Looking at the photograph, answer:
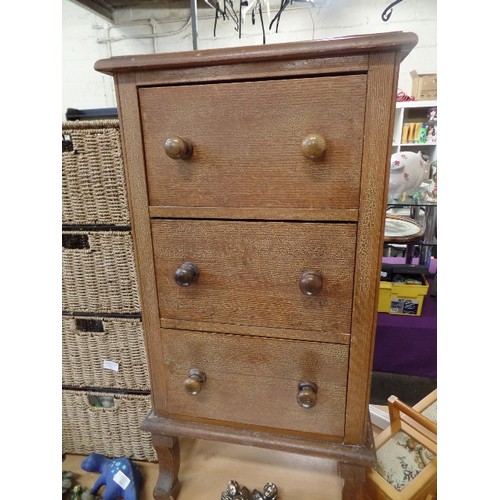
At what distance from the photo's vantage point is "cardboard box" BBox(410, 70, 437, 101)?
7.96 ft

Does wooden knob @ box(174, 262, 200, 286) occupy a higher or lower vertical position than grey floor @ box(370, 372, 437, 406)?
higher

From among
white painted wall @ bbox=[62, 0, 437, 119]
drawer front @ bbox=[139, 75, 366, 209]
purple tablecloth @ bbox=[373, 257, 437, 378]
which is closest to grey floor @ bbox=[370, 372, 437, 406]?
purple tablecloth @ bbox=[373, 257, 437, 378]

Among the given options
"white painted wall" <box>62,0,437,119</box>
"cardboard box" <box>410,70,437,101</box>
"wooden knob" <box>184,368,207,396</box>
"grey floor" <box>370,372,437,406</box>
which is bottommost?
"grey floor" <box>370,372,437,406</box>

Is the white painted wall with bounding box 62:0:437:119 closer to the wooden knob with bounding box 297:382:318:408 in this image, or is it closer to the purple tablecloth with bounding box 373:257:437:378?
the purple tablecloth with bounding box 373:257:437:378

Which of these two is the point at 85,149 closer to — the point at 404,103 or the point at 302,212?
the point at 302,212

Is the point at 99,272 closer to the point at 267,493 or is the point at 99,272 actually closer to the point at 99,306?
the point at 99,306

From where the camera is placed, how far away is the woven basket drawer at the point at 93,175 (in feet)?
2.22

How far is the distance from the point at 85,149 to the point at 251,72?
0.41m

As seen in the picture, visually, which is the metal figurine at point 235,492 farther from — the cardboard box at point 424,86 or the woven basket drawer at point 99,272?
the cardboard box at point 424,86

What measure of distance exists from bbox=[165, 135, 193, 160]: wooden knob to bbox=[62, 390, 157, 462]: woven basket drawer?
0.64m

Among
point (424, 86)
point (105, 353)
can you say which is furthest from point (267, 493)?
point (424, 86)

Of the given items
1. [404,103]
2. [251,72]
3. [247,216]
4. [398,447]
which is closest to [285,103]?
[251,72]

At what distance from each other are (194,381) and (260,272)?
0.24 m

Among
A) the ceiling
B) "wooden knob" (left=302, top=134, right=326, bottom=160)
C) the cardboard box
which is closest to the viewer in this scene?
"wooden knob" (left=302, top=134, right=326, bottom=160)
